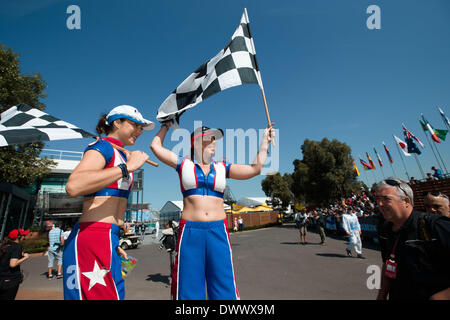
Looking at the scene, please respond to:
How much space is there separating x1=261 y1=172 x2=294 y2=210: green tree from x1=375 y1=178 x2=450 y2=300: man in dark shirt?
3906 centimetres

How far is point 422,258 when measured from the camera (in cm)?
152

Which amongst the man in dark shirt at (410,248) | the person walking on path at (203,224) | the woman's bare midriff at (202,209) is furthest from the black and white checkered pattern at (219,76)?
the man in dark shirt at (410,248)

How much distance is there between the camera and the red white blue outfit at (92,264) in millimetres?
1401

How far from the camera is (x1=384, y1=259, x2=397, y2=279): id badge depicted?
1745 mm

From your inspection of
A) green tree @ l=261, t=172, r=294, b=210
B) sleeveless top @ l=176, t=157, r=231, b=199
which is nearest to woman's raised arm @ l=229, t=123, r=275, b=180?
sleeveless top @ l=176, t=157, r=231, b=199

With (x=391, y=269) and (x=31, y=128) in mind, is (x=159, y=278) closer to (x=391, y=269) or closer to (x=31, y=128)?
(x=31, y=128)

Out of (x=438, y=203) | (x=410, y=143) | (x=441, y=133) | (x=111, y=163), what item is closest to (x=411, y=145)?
(x=410, y=143)

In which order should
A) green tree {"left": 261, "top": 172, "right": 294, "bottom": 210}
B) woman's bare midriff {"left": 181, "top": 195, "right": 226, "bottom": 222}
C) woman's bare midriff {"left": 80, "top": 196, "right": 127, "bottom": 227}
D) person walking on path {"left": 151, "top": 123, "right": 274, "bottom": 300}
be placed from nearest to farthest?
woman's bare midriff {"left": 80, "top": 196, "right": 127, "bottom": 227}
person walking on path {"left": 151, "top": 123, "right": 274, "bottom": 300}
woman's bare midriff {"left": 181, "top": 195, "right": 226, "bottom": 222}
green tree {"left": 261, "top": 172, "right": 294, "bottom": 210}

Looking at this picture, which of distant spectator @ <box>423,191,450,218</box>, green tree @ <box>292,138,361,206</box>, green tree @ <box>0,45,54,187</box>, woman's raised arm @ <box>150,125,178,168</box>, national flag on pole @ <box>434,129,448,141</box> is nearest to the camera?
woman's raised arm @ <box>150,125,178,168</box>

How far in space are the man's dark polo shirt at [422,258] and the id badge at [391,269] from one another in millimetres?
33

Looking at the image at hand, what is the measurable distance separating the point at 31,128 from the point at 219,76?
219 cm

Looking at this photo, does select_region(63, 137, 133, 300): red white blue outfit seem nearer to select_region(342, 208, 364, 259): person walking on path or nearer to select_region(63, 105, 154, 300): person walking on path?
select_region(63, 105, 154, 300): person walking on path
